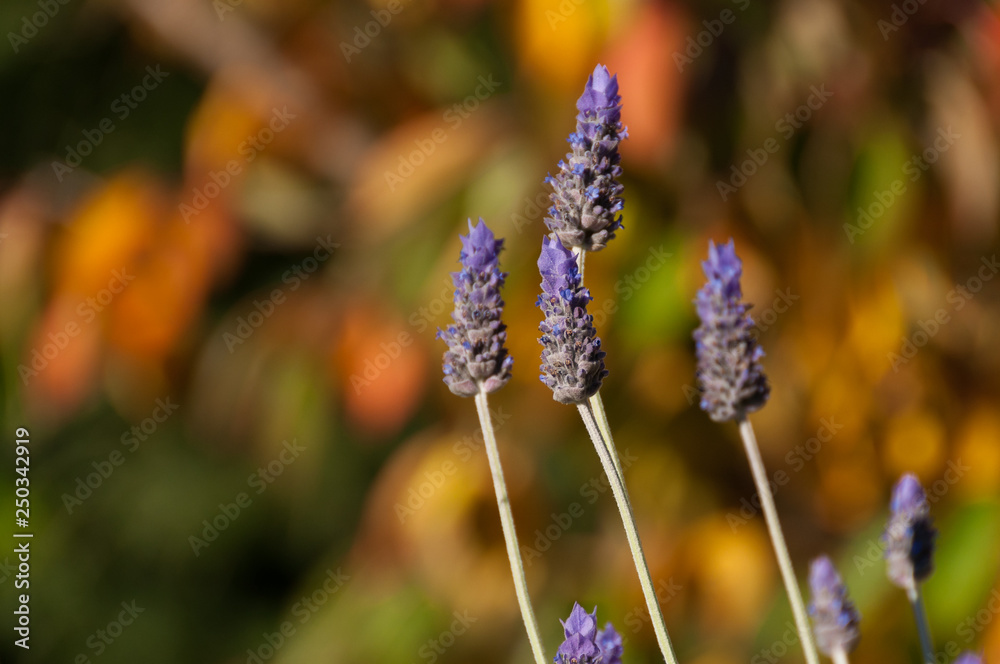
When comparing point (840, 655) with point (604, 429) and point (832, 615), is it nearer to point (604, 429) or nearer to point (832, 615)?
point (832, 615)

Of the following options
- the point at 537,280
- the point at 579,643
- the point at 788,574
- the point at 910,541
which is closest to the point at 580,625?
the point at 579,643

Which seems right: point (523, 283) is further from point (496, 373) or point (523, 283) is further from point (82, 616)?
point (82, 616)

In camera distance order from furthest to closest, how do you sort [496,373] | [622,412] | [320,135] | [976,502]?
1. [320,135]
2. [622,412]
3. [976,502]
4. [496,373]

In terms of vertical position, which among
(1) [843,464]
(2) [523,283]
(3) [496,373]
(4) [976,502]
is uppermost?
(2) [523,283]

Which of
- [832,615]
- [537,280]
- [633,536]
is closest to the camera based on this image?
[633,536]

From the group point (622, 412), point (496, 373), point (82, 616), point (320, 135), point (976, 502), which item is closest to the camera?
point (496, 373)

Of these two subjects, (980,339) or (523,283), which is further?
(980,339)

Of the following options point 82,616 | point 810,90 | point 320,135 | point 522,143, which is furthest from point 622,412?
point 82,616
